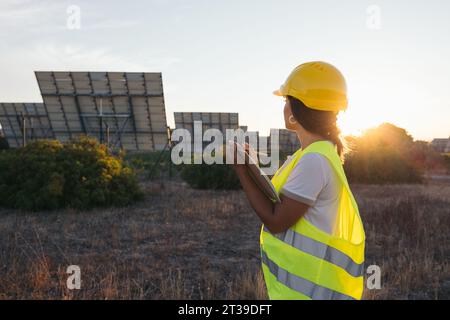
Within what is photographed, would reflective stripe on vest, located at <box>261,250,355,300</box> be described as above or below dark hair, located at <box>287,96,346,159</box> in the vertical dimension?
below

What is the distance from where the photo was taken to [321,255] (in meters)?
2.01

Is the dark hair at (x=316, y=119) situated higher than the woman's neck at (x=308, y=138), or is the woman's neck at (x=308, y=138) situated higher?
the dark hair at (x=316, y=119)

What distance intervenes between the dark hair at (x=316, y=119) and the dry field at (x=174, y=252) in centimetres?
323

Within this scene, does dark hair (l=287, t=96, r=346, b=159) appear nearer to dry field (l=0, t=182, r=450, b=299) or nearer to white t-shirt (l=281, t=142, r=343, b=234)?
white t-shirt (l=281, t=142, r=343, b=234)

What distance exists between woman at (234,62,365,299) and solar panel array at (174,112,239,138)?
84.5 ft

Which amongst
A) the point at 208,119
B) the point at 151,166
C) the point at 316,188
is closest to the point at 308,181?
the point at 316,188

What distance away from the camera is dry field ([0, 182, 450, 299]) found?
17.0ft

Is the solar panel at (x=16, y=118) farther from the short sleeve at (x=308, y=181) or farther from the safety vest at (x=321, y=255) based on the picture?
the short sleeve at (x=308, y=181)

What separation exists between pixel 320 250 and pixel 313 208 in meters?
0.20

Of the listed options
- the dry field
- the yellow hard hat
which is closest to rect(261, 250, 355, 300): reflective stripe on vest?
the yellow hard hat

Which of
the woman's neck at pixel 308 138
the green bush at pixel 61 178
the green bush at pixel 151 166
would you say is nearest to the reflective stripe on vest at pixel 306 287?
the woman's neck at pixel 308 138

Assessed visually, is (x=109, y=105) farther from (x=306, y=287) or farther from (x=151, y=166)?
(x=306, y=287)

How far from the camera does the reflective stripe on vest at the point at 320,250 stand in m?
2.01
